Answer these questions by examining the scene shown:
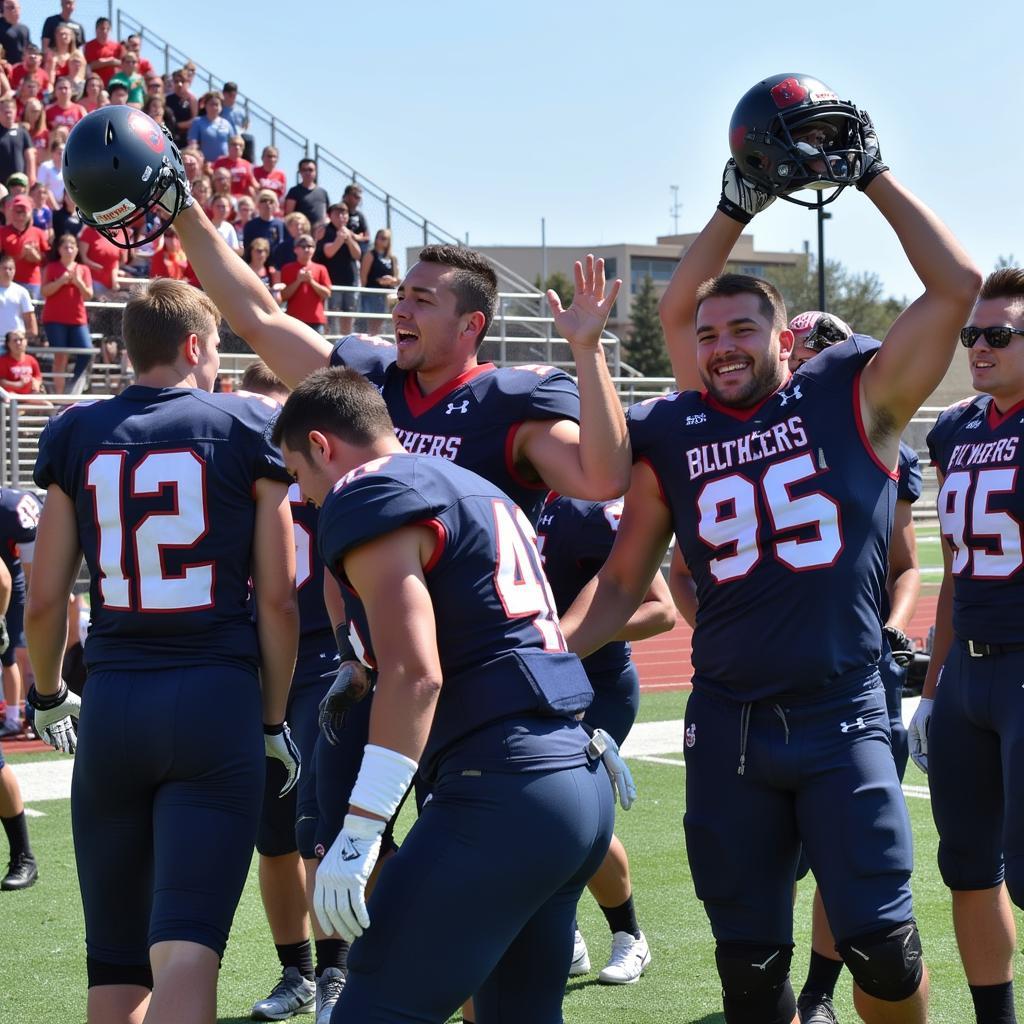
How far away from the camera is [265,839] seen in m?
4.77

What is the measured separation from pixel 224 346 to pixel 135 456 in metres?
13.8

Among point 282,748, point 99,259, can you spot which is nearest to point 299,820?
point 282,748

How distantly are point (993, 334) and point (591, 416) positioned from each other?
154 centimetres

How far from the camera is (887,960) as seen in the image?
3.27 metres

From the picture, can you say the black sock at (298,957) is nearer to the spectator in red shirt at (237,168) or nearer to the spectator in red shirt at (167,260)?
the spectator in red shirt at (167,260)

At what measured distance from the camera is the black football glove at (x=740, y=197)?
12.2ft

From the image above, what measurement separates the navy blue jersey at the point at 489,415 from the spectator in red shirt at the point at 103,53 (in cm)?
1669

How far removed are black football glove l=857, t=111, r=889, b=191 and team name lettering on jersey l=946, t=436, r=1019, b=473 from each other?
1.08 m

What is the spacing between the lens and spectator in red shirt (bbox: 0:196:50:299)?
13.8m

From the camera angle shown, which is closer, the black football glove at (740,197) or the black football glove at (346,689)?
the black football glove at (346,689)

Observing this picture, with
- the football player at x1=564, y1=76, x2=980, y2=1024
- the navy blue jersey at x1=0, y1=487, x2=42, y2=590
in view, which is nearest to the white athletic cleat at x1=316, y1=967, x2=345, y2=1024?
the football player at x1=564, y1=76, x2=980, y2=1024

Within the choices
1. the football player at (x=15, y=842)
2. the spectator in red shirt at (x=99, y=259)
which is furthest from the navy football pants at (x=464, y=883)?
the spectator in red shirt at (x=99, y=259)

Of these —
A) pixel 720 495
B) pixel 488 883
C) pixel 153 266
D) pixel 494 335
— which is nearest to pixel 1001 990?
pixel 720 495

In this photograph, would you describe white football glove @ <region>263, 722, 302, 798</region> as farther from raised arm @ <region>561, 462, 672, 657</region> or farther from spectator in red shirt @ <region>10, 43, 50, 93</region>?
spectator in red shirt @ <region>10, 43, 50, 93</region>
